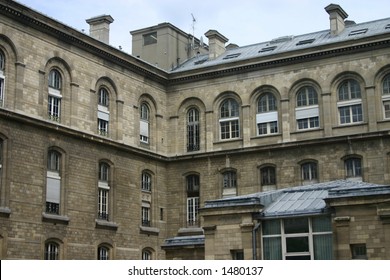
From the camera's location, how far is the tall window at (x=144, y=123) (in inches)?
1617

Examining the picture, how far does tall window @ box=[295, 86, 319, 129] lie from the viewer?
3910 cm

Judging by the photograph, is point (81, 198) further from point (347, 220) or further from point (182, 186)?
point (347, 220)

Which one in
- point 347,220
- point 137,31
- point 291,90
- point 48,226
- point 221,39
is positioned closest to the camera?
point 347,220

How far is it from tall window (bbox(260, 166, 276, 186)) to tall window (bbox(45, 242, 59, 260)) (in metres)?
13.3

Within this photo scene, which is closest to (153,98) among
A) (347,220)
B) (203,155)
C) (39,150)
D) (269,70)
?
(203,155)

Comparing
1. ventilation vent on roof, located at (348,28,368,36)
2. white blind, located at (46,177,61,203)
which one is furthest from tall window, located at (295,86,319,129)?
white blind, located at (46,177,61,203)

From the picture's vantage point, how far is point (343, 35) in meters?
41.3

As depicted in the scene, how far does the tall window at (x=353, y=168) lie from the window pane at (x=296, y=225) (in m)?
15.3

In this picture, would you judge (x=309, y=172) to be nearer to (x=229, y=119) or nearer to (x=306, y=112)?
(x=306, y=112)

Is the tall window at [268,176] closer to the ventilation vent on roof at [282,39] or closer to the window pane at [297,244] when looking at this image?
the ventilation vent on roof at [282,39]

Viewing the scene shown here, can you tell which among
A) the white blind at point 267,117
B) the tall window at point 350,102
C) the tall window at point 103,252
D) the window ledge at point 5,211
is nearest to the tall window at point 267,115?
the white blind at point 267,117

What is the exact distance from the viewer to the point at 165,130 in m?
43.2

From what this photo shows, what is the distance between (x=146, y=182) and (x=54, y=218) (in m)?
8.81
